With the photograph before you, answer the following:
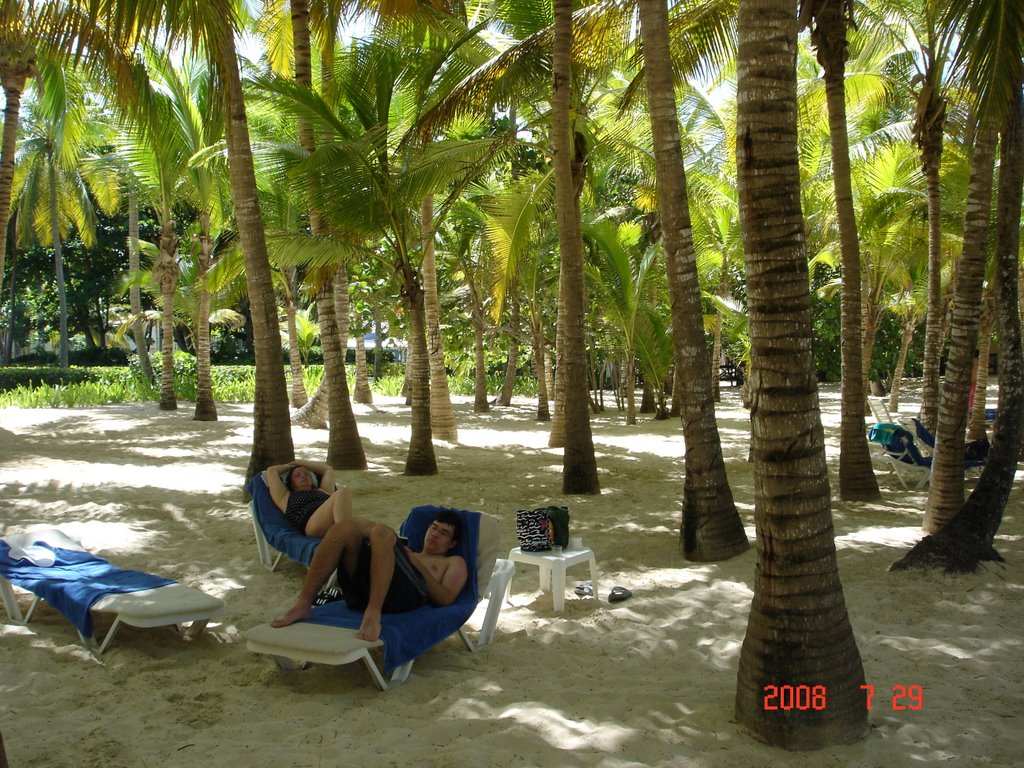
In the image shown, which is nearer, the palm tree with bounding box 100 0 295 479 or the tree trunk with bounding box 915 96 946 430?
the palm tree with bounding box 100 0 295 479

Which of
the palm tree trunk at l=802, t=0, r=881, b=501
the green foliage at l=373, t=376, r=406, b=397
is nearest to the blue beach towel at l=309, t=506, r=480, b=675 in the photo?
the palm tree trunk at l=802, t=0, r=881, b=501

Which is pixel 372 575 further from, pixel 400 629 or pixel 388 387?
pixel 388 387

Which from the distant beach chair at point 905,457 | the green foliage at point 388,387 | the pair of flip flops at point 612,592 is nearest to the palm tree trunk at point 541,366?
the green foliage at point 388,387

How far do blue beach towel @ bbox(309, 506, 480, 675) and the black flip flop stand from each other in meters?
1.18

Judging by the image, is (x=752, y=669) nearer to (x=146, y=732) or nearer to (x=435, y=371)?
(x=146, y=732)

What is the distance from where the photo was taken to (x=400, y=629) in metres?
3.96

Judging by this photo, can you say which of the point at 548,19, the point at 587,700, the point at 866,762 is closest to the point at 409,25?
the point at 548,19

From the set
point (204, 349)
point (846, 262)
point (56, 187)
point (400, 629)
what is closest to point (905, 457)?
point (846, 262)

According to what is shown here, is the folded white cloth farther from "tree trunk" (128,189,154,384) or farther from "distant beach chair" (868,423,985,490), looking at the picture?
"tree trunk" (128,189,154,384)

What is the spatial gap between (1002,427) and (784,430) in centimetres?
355

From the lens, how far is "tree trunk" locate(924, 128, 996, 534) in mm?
5961

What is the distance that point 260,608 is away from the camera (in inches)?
205

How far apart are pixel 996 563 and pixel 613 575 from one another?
2515 millimetres

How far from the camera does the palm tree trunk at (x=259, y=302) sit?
835 centimetres
